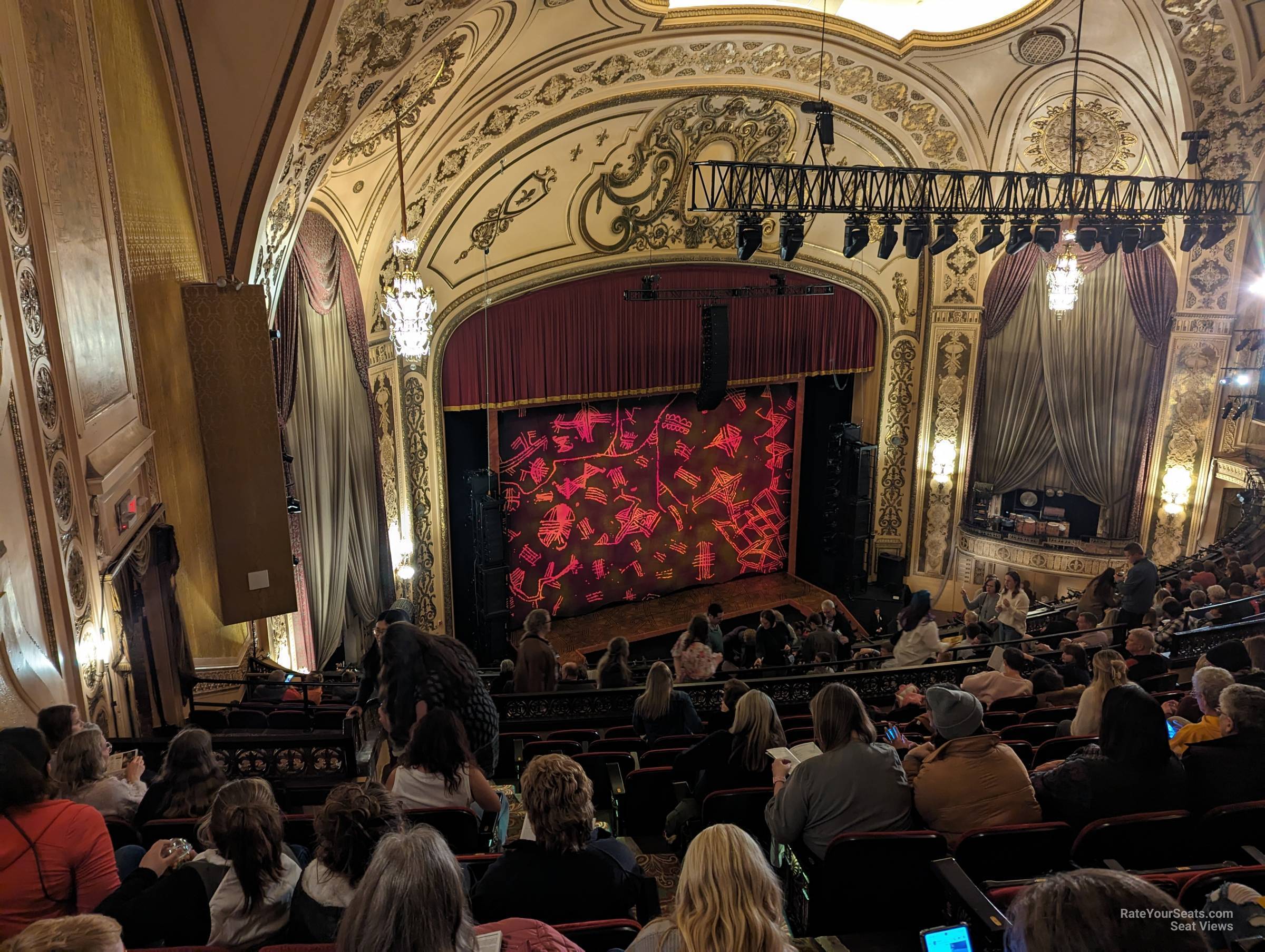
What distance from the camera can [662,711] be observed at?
5.02 m

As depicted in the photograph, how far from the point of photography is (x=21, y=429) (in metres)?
3.97

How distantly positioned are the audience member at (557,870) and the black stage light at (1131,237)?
8.66m

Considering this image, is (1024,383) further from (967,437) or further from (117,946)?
(117,946)

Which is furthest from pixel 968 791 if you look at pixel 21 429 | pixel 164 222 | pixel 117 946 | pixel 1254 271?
pixel 1254 271

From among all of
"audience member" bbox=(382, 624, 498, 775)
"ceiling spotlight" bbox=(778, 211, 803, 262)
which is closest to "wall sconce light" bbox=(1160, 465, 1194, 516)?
"ceiling spotlight" bbox=(778, 211, 803, 262)

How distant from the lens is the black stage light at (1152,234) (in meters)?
9.12

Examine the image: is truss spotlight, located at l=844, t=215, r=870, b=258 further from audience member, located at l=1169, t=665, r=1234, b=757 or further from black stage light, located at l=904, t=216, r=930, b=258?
audience member, located at l=1169, t=665, r=1234, b=757

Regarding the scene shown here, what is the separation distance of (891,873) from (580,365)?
1018cm

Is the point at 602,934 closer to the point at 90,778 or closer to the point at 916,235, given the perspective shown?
the point at 90,778

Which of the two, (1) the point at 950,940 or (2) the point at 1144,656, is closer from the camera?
(1) the point at 950,940

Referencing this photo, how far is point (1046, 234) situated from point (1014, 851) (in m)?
7.28

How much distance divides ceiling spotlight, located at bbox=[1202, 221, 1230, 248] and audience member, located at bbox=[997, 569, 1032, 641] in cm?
402

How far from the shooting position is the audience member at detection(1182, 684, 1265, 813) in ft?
10.9

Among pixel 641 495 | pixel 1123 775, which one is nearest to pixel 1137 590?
pixel 1123 775
